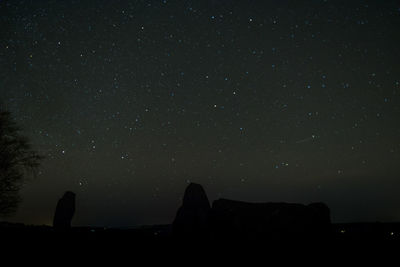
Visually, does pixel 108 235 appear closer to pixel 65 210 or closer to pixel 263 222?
pixel 263 222

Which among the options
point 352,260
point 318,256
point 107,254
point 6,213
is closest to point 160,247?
point 107,254

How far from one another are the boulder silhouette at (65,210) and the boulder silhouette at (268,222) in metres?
24.4

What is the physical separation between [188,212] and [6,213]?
22876mm

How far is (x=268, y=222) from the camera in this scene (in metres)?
13.0

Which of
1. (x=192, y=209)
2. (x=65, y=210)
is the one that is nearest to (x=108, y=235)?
(x=192, y=209)

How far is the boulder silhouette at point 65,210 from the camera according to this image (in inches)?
1225

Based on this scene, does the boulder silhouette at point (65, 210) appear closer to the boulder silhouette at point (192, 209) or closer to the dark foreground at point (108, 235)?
the boulder silhouette at point (192, 209)

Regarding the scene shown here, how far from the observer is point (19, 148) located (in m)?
12.8

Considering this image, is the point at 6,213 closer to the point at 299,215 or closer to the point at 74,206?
the point at 299,215

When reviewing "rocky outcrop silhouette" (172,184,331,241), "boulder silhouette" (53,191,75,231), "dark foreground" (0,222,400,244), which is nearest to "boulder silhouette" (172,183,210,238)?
"boulder silhouette" (53,191,75,231)

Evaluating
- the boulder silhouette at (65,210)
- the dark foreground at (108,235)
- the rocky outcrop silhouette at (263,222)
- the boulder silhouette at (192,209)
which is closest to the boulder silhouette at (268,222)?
the rocky outcrop silhouette at (263,222)

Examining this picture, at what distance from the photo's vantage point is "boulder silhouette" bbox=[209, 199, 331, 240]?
12.7 m

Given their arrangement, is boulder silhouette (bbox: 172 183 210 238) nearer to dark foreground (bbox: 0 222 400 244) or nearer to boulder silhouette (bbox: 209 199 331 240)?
boulder silhouette (bbox: 209 199 331 240)

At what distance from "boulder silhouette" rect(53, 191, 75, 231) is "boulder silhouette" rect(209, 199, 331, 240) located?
2441 cm
